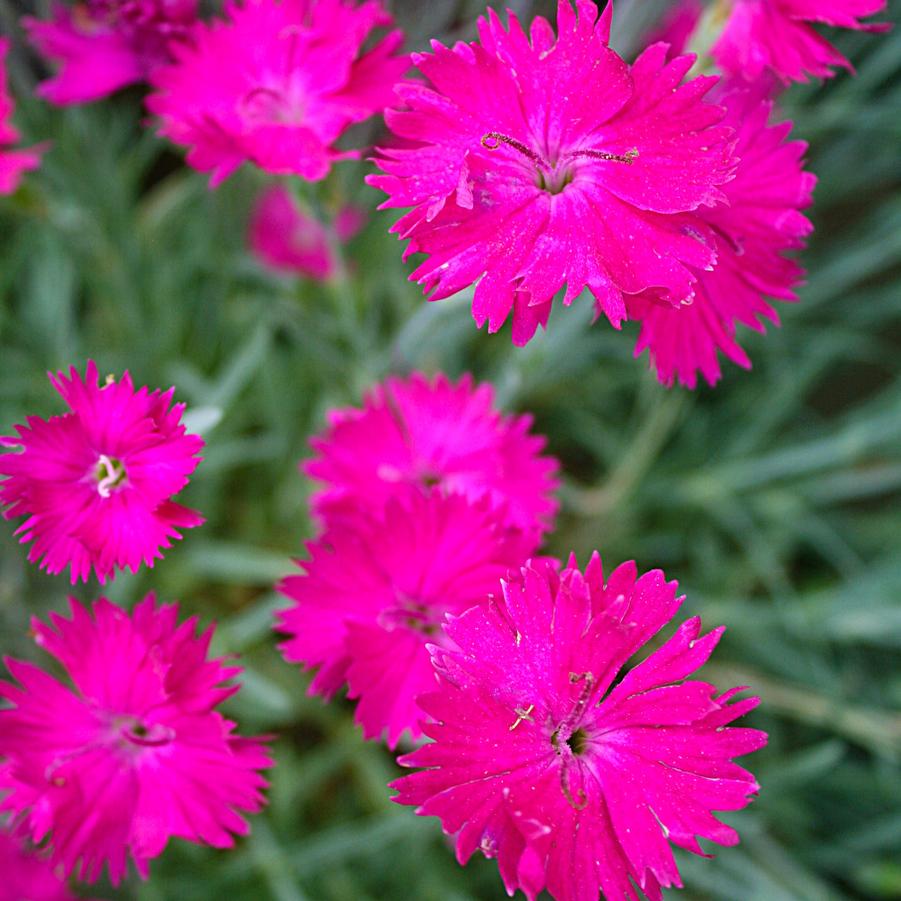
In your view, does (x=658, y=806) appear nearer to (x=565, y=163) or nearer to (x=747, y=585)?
(x=565, y=163)

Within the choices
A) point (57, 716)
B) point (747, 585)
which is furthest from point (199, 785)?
point (747, 585)

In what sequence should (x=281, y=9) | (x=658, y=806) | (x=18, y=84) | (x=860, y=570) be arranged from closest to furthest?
(x=658, y=806)
(x=281, y=9)
(x=18, y=84)
(x=860, y=570)

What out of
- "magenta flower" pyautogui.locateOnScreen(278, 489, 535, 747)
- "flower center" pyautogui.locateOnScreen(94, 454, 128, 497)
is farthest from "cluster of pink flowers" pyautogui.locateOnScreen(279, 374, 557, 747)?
"flower center" pyautogui.locateOnScreen(94, 454, 128, 497)

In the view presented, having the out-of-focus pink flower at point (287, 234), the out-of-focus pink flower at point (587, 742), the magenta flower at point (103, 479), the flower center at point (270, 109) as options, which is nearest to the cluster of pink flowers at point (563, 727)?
the out-of-focus pink flower at point (587, 742)

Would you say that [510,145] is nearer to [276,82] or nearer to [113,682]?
[276,82]

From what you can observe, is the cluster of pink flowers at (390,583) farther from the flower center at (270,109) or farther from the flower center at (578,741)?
the flower center at (270,109)

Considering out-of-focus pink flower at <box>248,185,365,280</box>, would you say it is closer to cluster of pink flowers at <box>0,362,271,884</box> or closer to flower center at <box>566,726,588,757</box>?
cluster of pink flowers at <box>0,362,271,884</box>

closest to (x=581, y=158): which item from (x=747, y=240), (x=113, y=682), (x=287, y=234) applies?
(x=747, y=240)
